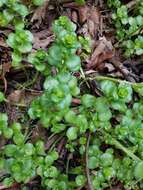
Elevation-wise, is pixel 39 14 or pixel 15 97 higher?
pixel 39 14

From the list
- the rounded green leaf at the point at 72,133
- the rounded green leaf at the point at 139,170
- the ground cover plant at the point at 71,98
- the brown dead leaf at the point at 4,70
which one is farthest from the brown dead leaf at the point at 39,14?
the rounded green leaf at the point at 139,170

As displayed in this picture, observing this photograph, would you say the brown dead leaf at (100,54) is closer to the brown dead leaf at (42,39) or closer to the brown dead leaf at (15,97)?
the brown dead leaf at (42,39)

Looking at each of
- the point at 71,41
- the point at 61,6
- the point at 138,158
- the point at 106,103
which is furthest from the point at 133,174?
the point at 61,6

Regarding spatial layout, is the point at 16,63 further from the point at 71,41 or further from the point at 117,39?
the point at 117,39

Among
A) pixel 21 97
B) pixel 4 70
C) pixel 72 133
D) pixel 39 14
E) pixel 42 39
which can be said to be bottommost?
pixel 72 133

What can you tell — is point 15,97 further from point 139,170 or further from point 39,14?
point 139,170

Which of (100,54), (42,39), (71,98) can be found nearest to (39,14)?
(42,39)

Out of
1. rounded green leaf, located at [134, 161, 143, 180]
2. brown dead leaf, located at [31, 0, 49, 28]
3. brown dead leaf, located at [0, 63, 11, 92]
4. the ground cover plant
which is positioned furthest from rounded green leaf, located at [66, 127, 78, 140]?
brown dead leaf, located at [31, 0, 49, 28]
